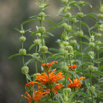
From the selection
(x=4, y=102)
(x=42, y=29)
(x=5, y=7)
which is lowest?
(x=4, y=102)

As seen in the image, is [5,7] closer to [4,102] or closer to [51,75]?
[4,102]

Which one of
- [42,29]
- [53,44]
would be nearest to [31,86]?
[42,29]

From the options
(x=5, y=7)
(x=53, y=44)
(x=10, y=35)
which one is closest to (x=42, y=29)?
(x=53, y=44)

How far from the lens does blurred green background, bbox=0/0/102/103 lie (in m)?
2.13

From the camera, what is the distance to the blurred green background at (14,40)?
2127mm

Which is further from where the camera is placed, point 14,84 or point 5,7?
point 5,7

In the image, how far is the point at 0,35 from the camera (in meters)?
2.21

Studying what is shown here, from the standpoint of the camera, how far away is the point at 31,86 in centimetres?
61

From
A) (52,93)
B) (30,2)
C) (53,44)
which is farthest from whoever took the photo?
(30,2)

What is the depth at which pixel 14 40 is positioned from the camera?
2193mm

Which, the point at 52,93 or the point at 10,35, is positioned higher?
the point at 10,35

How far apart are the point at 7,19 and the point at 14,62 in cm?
55

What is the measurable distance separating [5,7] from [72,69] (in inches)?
75.9

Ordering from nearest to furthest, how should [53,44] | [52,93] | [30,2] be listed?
1. [52,93]
2. [53,44]
3. [30,2]
